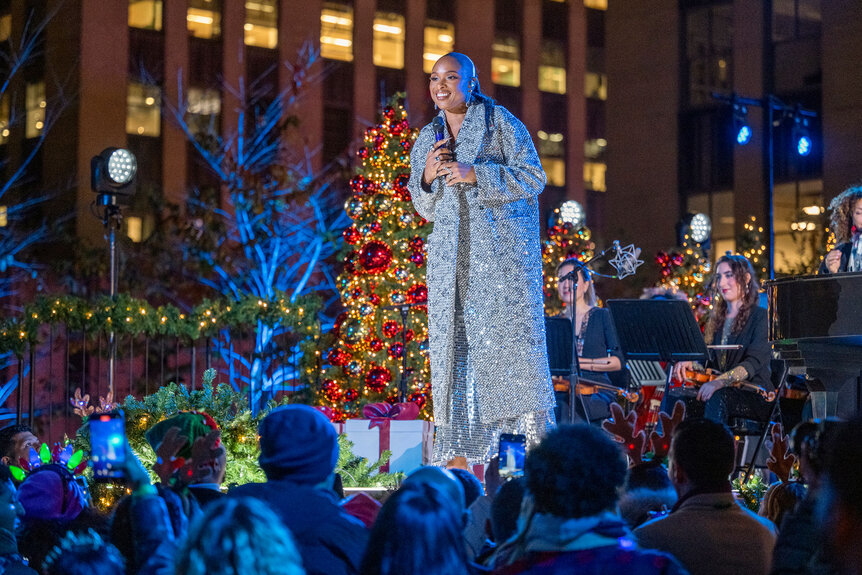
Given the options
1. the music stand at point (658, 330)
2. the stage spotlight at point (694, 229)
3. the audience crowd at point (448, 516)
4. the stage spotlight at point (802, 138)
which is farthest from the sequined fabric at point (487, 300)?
the stage spotlight at point (694, 229)

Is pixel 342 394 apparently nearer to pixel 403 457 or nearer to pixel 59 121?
pixel 403 457

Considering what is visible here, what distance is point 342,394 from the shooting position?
1286 centimetres

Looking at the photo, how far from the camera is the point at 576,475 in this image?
302 cm

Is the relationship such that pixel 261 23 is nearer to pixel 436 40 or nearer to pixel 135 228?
pixel 436 40

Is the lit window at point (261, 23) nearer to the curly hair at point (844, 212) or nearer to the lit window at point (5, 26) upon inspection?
the lit window at point (5, 26)

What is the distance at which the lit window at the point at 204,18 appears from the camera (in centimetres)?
3019

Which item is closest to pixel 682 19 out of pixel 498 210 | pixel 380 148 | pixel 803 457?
pixel 380 148

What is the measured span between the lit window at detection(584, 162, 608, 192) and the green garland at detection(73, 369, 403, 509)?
30879mm

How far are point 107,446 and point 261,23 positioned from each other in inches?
1136

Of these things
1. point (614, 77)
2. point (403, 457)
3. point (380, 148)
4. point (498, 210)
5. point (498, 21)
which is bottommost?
point (403, 457)

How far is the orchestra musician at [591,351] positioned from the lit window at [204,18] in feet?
75.2

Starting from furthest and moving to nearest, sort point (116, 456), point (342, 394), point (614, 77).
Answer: point (614, 77) → point (342, 394) → point (116, 456)

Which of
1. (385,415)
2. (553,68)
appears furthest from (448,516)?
(553,68)

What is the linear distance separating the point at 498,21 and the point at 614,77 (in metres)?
4.39
